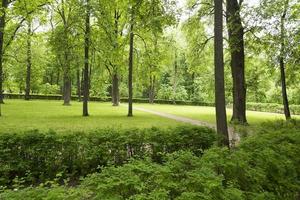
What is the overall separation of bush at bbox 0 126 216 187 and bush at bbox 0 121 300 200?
2.02 meters

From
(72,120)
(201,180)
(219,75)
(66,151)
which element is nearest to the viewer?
(201,180)

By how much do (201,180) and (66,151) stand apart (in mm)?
4262

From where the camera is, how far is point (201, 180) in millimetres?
3287

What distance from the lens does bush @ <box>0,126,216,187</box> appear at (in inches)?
252

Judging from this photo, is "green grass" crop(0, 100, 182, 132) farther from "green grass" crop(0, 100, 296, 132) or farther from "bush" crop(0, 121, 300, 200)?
"bush" crop(0, 121, 300, 200)

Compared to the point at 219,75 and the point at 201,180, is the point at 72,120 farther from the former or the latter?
the point at 201,180

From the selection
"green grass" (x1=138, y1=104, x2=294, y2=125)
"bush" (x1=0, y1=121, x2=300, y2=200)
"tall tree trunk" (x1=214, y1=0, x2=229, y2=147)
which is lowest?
"green grass" (x1=138, y1=104, x2=294, y2=125)

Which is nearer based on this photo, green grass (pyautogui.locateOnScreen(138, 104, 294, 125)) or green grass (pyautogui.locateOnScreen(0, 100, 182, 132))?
green grass (pyautogui.locateOnScreen(0, 100, 182, 132))

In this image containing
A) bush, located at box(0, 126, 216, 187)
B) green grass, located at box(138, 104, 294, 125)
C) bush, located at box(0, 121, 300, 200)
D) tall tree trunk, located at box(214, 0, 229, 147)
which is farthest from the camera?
green grass, located at box(138, 104, 294, 125)

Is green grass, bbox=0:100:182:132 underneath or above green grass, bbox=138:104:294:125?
above

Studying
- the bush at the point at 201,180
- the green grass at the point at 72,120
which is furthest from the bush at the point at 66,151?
the bush at the point at 201,180

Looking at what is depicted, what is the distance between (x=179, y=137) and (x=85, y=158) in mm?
2453

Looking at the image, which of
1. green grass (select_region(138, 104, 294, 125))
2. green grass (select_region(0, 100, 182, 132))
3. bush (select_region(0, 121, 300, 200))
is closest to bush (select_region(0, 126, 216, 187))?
green grass (select_region(0, 100, 182, 132))

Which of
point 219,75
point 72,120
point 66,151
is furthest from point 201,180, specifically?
point 72,120
